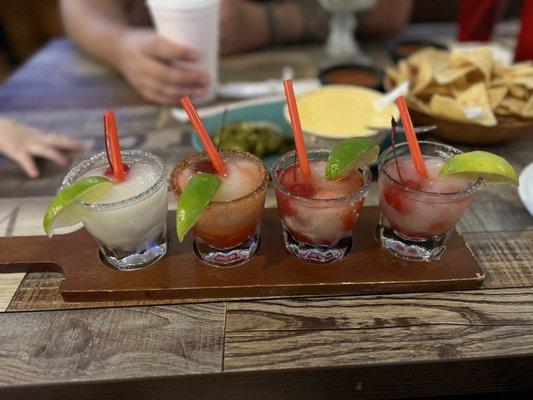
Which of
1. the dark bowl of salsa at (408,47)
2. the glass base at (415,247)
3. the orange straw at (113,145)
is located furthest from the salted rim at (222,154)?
the dark bowl of salsa at (408,47)

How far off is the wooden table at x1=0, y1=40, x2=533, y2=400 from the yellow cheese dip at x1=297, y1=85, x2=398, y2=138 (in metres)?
0.56

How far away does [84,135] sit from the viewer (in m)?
1.75

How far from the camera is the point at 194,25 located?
72.1 inches

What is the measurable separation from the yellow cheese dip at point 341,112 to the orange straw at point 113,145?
60 centimetres

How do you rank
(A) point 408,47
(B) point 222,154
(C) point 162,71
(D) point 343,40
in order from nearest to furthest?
(B) point 222,154 → (C) point 162,71 → (A) point 408,47 → (D) point 343,40

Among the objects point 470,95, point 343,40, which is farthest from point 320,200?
point 343,40

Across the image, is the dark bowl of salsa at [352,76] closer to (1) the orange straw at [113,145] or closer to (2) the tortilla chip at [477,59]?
(2) the tortilla chip at [477,59]

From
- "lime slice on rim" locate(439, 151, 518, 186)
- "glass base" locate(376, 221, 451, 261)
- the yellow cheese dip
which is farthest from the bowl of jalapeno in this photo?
"lime slice on rim" locate(439, 151, 518, 186)

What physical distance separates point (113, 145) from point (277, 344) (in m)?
0.55

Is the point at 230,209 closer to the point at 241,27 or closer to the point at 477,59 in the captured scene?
the point at 477,59

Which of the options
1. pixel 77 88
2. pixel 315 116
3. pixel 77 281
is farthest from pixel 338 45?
pixel 77 281

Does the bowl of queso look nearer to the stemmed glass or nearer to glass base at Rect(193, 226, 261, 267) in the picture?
glass base at Rect(193, 226, 261, 267)

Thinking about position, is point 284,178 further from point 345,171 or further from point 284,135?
point 284,135

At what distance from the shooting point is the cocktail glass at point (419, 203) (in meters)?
1.04
